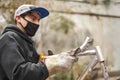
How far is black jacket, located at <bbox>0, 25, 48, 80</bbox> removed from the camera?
2.62 metres

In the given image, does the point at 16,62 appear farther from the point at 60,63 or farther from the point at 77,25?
the point at 77,25

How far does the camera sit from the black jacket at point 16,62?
2621 mm

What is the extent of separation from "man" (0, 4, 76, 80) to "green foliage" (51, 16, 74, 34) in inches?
194

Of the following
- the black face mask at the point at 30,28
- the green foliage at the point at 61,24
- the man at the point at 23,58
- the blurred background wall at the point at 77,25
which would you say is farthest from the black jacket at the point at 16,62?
the green foliage at the point at 61,24

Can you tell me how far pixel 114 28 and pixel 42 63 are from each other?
6716 mm

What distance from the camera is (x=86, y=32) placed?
8.70m

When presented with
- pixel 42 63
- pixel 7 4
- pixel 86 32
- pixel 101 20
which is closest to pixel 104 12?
pixel 101 20

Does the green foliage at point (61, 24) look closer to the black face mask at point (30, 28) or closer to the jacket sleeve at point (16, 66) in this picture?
the black face mask at point (30, 28)

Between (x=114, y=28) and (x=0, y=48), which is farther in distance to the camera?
(x=114, y=28)

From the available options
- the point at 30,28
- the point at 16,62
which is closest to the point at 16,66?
the point at 16,62

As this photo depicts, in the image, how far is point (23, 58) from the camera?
8.80ft

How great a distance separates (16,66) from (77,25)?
6.01m

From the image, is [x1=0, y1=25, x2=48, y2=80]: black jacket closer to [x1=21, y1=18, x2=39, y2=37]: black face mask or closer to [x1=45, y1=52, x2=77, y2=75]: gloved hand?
[x1=45, y1=52, x2=77, y2=75]: gloved hand

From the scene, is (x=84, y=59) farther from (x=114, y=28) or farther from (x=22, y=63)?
(x=22, y=63)
